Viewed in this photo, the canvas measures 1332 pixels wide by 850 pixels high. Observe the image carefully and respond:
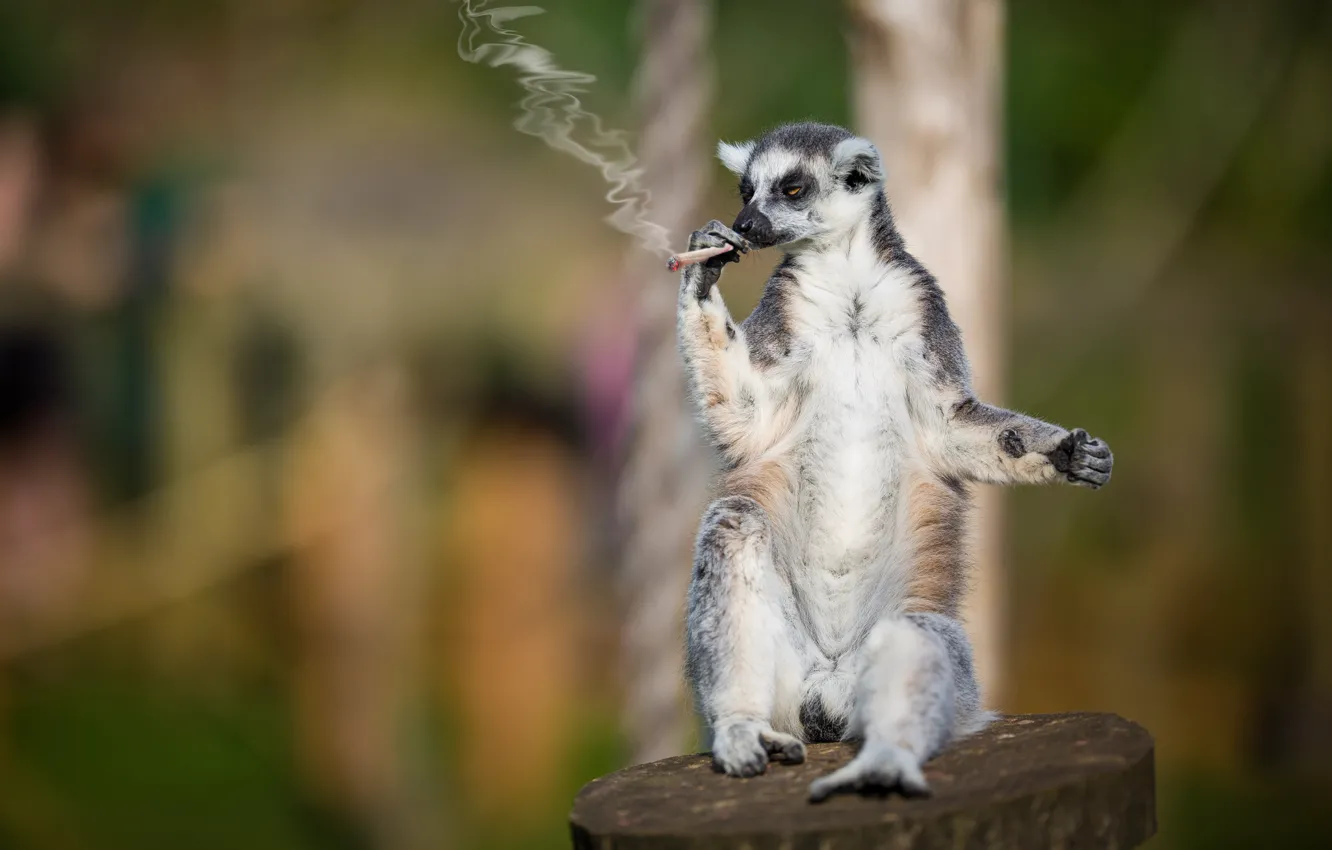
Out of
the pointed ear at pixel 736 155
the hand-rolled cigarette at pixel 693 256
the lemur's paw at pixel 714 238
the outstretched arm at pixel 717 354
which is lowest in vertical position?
the outstretched arm at pixel 717 354

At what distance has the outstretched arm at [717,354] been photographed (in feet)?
6.80

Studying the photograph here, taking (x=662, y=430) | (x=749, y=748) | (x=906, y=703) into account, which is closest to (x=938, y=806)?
(x=906, y=703)

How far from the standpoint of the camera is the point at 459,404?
6.33 meters

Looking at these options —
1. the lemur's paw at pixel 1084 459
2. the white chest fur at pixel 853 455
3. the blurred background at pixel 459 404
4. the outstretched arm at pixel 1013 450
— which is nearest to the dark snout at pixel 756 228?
the white chest fur at pixel 853 455

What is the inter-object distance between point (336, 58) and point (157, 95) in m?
0.84

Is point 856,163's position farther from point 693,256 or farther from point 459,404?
point 459,404

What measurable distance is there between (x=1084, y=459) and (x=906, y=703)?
1.47 ft

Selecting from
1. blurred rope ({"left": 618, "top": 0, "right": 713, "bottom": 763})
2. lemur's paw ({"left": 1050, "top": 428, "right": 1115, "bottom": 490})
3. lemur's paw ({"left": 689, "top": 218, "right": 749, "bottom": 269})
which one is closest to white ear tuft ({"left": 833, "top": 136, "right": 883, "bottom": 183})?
lemur's paw ({"left": 689, "top": 218, "right": 749, "bottom": 269})

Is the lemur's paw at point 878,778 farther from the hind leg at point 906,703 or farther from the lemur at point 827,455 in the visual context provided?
the lemur at point 827,455

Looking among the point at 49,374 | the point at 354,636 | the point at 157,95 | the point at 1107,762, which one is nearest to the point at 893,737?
the point at 1107,762

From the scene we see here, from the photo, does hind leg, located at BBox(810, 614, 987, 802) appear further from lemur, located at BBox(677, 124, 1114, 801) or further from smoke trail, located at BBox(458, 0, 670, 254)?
smoke trail, located at BBox(458, 0, 670, 254)

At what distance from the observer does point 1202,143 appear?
5.90m

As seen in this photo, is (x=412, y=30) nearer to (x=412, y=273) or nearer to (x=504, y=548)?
(x=412, y=273)

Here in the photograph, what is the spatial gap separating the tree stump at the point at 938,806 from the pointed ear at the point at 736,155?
0.96m
